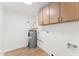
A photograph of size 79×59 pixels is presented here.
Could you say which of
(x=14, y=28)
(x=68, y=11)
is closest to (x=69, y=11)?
(x=68, y=11)

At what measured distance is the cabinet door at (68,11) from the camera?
98cm

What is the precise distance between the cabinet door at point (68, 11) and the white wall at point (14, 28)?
581 mm

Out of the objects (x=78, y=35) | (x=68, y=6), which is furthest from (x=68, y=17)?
(x=78, y=35)

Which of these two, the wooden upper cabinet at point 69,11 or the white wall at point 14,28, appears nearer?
the wooden upper cabinet at point 69,11

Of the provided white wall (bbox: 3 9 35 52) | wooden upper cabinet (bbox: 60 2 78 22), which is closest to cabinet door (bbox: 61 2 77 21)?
wooden upper cabinet (bbox: 60 2 78 22)

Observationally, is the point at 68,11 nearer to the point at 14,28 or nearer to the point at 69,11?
the point at 69,11

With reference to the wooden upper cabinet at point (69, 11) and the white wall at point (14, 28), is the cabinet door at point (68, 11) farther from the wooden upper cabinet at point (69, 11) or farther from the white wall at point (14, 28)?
the white wall at point (14, 28)

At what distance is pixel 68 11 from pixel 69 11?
22 millimetres

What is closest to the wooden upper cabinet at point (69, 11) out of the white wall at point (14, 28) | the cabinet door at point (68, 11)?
the cabinet door at point (68, 11)

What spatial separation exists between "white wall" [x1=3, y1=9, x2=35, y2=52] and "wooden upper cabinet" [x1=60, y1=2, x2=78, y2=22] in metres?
0.58

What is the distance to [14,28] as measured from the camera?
61.0 inches

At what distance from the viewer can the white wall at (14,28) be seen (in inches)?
57.9

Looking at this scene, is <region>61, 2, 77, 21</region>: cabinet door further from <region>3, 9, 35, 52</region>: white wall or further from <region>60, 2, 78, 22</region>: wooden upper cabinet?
<region>3, 9, 35, 52</region>: white wall

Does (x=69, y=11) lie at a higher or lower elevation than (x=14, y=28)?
higher
